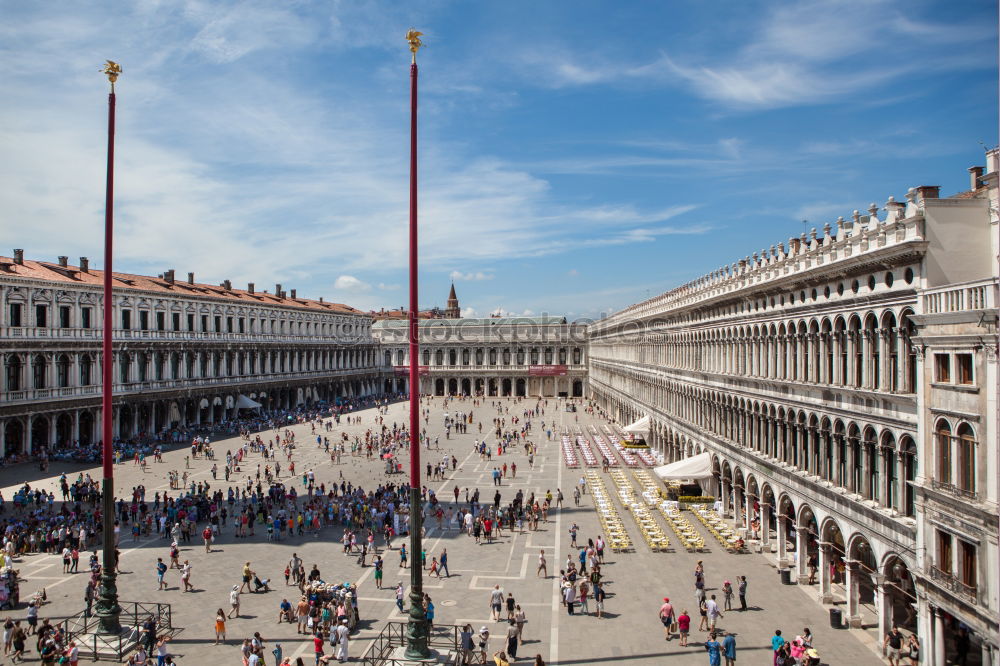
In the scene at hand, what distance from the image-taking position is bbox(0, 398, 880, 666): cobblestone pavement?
18203mm

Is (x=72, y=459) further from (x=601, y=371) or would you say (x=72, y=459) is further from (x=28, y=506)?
(x=601, y=371)

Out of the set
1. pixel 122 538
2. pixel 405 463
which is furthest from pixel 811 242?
pixel 405 463

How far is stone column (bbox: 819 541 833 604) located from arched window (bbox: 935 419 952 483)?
697 cm

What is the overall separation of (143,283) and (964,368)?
63.3m

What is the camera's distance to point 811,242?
2319 centimetres

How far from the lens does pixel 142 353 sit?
5831cm

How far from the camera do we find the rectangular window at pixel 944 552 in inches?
598

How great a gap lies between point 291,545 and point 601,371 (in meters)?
60.7

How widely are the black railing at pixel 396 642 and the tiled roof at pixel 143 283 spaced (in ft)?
135

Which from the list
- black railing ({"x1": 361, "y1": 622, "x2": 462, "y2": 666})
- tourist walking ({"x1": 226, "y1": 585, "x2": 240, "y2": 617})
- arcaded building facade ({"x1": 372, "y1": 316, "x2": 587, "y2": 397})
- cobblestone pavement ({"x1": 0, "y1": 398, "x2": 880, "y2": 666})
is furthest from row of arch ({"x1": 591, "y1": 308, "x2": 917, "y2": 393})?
arcaded building facade ({"x1": 372, "y1": 316, "x2": 587, "y2": 397})

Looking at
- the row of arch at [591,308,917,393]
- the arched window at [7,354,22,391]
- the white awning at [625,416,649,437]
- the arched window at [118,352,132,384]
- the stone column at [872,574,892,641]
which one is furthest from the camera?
the arched window at [118,352,132,384]

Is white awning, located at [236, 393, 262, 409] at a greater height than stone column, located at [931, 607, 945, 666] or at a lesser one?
greater

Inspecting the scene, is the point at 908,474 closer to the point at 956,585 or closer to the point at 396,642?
the point at 956,585

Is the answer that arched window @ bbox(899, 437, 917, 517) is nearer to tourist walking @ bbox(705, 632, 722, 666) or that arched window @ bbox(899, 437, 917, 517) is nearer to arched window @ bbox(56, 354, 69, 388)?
tourist walking @ bbox(705, 632, 722, 666)
